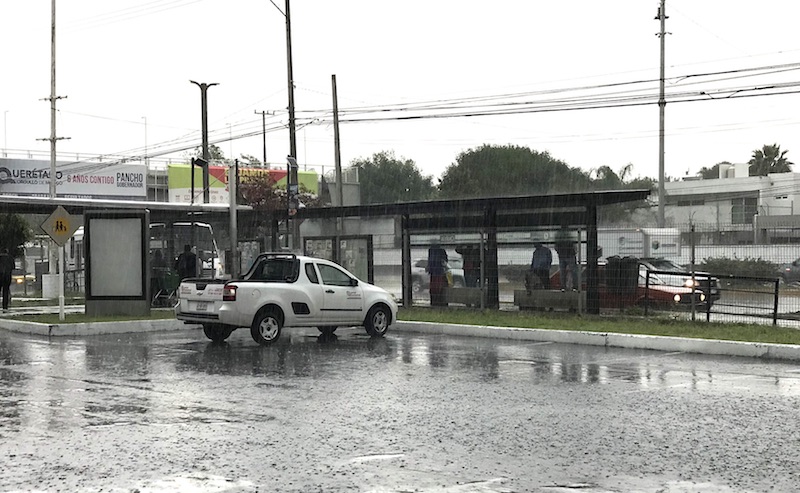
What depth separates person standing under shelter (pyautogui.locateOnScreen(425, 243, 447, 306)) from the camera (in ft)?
86.2

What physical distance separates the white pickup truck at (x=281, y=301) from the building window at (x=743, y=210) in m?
47.8

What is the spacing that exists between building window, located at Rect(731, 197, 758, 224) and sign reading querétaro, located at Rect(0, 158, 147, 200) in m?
40.4

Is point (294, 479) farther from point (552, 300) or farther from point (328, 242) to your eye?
point (328, 242)

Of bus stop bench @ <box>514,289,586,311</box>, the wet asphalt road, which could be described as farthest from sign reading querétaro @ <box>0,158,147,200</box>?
the wet asphalt road

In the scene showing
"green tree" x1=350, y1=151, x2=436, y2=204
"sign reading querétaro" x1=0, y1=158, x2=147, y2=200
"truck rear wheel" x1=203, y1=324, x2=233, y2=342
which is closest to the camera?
"truck rear wheel" x1=203, y1=324, x2=233, y2=342

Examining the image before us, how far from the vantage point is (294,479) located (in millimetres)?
7035

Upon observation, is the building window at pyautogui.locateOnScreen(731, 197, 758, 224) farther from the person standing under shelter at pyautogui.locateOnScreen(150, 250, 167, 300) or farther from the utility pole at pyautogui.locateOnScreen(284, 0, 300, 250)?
the person standing under shelter at pyautogui.locateOnScreen(150, 250, 167, 300)

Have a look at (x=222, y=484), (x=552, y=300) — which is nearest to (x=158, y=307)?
(x=552, y=300)

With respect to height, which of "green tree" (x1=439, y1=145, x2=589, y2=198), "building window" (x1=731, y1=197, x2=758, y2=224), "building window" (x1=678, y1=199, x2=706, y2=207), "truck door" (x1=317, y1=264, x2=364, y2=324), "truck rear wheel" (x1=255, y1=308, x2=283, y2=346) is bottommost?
"truck rear wheel" (x1=255, y1=308, x2=283, y2=346)

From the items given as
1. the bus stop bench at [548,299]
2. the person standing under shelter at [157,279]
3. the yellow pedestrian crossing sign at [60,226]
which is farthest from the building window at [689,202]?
the yellow pedestrian crossing sign at [60,226]

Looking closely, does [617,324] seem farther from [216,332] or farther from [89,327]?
[89,327]

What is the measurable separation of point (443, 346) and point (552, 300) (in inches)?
258

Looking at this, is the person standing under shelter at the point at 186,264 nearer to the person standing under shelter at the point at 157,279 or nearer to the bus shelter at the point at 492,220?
the person standing under shelter at the point at 157,279

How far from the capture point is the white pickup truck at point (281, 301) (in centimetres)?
1766
